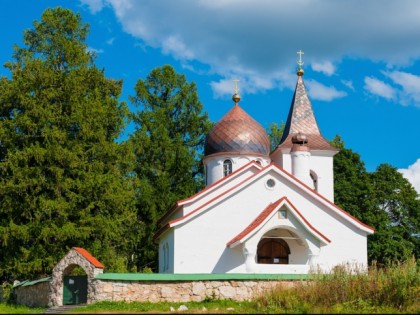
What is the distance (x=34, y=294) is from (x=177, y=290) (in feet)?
17.9

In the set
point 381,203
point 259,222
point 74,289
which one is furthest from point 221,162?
point 381,203

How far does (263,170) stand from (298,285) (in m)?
8.31

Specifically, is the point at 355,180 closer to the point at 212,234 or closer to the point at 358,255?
the point at 358,255

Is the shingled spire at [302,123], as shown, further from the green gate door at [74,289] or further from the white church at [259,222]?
the green gate door at [74,289]

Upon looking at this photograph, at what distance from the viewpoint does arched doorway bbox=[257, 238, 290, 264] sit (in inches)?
975

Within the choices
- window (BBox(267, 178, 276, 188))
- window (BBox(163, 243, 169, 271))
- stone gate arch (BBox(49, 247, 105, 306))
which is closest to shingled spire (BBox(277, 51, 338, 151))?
window (BBox(267, 178, 276, 188))

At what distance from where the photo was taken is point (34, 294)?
20.7 meters

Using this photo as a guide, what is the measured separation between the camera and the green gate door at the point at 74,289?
61.8ft

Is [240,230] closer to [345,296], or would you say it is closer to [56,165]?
[56,165]

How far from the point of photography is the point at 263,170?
24641 mm

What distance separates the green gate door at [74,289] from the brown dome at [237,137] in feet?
Answer: 37.8

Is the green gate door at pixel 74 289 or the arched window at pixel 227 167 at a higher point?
the arched window at pixel 227 167

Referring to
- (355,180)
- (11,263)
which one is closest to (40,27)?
(11,263)

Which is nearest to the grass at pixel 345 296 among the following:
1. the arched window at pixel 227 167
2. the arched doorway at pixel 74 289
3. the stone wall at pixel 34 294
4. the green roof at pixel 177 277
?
the green roof at pixel 177 277
